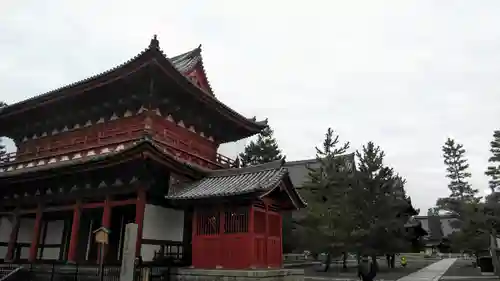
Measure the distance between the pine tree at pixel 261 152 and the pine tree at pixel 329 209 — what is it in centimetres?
1430

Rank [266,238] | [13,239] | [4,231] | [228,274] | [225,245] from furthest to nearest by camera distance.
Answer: [4,231]
[13,239]
[266,238]
[225,245]
[228,274]

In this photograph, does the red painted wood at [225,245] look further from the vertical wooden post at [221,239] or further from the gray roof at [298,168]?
the gray roof at [298,168]

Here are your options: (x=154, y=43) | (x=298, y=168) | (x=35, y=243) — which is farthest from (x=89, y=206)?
(x=298, y=168)

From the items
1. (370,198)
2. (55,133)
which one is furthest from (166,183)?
(370,198)

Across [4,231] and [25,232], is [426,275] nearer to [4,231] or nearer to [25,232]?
[25,232]

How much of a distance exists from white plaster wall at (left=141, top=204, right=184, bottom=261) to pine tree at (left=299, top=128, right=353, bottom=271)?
505 inches

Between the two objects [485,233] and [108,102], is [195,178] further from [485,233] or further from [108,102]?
[485,233]

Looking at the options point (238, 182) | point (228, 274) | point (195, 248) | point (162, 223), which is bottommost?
point (228, 274)

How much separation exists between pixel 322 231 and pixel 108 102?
1756 cm

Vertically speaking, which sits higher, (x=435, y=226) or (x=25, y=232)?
(x=435, y=226)

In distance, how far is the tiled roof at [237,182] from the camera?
14914 millimetres

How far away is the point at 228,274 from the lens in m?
14.2

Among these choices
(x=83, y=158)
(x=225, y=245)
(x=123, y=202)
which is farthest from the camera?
(x=83, y=158)

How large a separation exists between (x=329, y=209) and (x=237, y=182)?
14.2 metres
